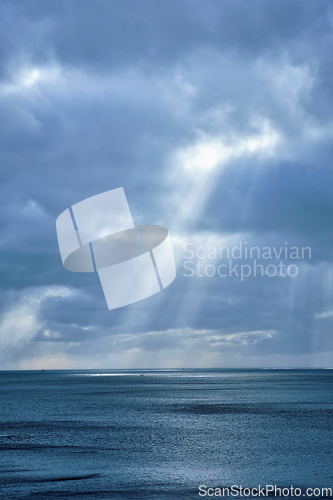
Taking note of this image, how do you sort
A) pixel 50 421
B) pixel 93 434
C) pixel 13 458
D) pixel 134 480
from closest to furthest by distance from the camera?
1. pixel 134 480
2. pixel 13 458
3. pixel 93 434
4. pixel 50 421

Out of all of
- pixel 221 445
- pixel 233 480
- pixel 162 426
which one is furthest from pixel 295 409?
pixel 233 480

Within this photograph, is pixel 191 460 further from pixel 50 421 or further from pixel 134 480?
pixel 50 421

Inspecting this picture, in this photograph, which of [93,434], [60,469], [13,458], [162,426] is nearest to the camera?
[60,469]

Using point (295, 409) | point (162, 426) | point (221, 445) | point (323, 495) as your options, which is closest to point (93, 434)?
point (162, 426)

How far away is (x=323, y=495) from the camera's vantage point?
80.7 feet

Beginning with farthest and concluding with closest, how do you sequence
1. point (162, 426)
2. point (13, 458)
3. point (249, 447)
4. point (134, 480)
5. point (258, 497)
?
point (162, 426)
point (249, 447)
point (13, 458)
point (134, 480)
point (258, 497)

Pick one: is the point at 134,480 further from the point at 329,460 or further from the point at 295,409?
the point at 295,409

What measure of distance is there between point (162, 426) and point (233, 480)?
26.3 meters

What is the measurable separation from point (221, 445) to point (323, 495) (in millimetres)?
16655

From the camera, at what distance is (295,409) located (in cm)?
7388

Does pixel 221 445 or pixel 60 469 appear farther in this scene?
pixel 221 445

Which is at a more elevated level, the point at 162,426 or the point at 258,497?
the point at 162,426

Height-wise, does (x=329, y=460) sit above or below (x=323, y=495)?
above

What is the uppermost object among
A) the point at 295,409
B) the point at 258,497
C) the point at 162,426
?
the point at 295,409
